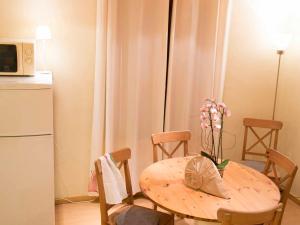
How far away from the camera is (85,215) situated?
123 inches

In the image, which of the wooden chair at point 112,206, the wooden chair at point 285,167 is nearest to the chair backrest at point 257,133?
the wooden chair at point 285,167

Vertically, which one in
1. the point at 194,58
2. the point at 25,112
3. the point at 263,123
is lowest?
the point at 263,123

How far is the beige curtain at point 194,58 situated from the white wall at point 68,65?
0.82 m

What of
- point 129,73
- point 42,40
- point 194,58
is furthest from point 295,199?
point 42,40

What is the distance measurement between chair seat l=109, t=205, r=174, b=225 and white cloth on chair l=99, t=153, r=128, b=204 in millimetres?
120

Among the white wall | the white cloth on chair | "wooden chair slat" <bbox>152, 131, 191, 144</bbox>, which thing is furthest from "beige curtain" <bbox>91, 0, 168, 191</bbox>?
the white cloth on chair

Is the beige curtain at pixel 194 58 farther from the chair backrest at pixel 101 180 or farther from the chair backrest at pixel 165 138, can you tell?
the chair backrest at pixel 101 180

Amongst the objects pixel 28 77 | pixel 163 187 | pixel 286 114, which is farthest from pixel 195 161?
pixel 286 114

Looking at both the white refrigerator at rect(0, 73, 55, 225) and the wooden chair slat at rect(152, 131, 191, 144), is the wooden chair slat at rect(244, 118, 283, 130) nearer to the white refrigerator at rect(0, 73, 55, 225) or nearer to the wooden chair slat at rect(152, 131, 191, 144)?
the wooden chair slat at rect(152, 131, 191, 144)

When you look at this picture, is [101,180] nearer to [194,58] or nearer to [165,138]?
[165,138]

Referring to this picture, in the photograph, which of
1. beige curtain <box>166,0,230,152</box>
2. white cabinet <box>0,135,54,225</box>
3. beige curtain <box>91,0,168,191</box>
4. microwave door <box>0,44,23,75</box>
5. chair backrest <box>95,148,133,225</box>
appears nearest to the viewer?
chair backrest <box>95,148,133,225</box>

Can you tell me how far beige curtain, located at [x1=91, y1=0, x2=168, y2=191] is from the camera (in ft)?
9.75

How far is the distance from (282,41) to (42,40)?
7.81 feet

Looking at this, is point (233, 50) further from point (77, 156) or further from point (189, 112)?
point (77, 156)
